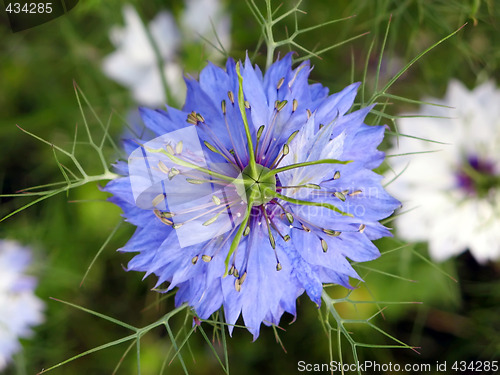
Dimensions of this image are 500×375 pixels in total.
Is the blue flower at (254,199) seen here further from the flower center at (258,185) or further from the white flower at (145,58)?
the white flower at (145,58)

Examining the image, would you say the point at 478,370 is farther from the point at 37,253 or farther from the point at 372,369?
the point at 37,253

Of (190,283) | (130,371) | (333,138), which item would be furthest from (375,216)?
(130,371)

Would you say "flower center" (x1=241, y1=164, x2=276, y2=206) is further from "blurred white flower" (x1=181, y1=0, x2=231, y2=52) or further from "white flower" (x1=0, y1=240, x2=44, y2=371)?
"white flower" (x1=0, y1=240, x2=44, y2=371)

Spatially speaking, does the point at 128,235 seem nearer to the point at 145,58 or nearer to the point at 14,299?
the point at 14,299

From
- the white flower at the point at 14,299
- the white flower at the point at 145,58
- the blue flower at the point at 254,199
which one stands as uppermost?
the white flower at the point at 145,58

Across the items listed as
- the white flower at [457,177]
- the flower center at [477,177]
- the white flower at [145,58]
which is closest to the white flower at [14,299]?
the white flower at [145,58]

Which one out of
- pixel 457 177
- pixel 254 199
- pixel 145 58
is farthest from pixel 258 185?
pixel 145 58
